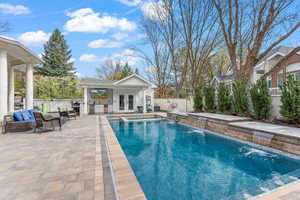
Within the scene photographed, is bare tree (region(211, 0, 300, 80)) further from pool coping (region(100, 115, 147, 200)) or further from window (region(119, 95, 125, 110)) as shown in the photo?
window (region(119, 95, 125, 110))

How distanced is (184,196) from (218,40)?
52.8ft

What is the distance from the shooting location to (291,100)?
21.8 ft

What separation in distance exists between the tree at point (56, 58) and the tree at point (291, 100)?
3042 centimetres

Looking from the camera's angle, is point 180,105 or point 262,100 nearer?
point 262,100

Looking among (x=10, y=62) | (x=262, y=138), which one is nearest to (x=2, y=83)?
(x=10, y=62)

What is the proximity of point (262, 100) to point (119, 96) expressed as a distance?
12543 millimetres

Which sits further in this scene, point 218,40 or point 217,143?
point 218,40

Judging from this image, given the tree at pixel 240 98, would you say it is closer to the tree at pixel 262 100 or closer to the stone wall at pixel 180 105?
the tree at pixel 262 100

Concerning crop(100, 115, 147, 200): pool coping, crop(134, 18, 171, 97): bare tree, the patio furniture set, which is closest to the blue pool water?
crop(100, 115, 147, 200): pool coping

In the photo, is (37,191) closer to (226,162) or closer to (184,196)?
(184,196)

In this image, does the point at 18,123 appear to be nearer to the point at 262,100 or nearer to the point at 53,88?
the point at 262,100

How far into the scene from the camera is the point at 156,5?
1636 cm

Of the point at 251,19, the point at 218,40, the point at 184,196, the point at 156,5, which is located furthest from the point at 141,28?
the point at 184,196

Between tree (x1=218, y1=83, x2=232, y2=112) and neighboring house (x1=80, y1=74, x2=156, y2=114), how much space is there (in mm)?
6795
